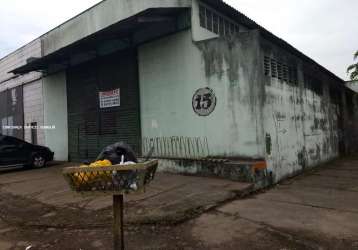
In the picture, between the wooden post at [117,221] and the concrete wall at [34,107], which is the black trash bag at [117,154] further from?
the concrete wall at [34,107]

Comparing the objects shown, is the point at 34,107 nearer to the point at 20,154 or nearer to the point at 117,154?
the point at 20,154

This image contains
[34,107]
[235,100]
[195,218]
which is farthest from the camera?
[34,107]

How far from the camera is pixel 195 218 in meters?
4.90

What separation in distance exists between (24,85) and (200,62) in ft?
40.4

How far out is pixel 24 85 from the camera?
1688 centimetres

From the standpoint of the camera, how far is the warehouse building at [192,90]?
7.74 metres

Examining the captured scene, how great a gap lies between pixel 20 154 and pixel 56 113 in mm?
3172

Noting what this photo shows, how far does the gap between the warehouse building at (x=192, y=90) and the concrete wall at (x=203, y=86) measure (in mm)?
28

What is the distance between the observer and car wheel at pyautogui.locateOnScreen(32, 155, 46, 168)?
39.8ft

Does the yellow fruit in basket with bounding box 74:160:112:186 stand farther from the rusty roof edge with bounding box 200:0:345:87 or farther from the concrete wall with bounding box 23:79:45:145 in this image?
the concrete wall with bounding box 23:79:45:145

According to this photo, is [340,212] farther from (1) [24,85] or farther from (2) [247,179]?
(1) [24,85]

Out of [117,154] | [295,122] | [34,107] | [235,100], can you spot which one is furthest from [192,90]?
[34,107]

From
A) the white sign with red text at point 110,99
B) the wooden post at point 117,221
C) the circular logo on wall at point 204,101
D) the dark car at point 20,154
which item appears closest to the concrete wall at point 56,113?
the dark car at point 20,154

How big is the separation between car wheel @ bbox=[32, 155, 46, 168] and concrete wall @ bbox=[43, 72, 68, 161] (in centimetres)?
147
